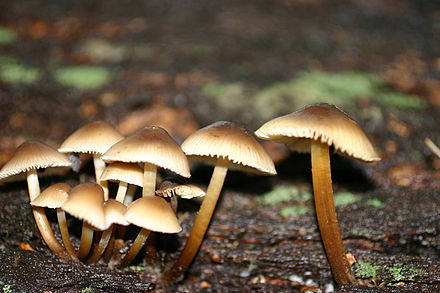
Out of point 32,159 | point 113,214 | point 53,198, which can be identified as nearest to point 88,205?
point 113,214

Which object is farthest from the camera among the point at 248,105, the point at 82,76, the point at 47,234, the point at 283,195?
the point at 82,76

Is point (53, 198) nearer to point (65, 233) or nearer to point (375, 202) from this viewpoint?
point (65, 233)

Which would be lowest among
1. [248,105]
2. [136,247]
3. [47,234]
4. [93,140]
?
[136,247]

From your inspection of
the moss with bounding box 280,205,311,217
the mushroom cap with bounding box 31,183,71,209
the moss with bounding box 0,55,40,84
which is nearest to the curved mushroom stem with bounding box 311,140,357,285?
the moss with bounding box 280,205,311,217

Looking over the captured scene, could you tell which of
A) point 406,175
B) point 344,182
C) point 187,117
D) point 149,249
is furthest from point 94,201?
point 406,175

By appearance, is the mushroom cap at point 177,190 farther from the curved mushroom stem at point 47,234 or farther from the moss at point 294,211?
the moss at point 294,211

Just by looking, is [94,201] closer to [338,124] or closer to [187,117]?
[338,124]
